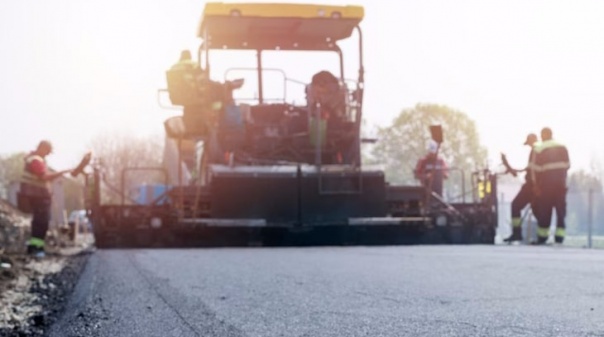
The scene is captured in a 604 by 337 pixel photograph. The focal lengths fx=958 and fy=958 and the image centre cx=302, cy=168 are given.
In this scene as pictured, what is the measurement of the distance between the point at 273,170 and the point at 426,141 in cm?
656

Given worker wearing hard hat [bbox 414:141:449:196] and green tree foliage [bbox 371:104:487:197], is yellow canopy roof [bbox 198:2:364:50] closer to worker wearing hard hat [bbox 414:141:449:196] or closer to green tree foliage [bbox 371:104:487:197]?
worker wearing hard hat [bbox 414:141:449:196]

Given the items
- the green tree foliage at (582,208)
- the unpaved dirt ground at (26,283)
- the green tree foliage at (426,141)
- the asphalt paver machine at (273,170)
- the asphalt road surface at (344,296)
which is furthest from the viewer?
the green tree foliage at (426,141)

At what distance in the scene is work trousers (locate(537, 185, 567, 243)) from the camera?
12.0 m

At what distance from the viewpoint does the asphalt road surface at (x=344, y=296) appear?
4.19 m

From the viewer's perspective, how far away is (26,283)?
9016 millimetres

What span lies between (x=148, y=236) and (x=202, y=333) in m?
7.64

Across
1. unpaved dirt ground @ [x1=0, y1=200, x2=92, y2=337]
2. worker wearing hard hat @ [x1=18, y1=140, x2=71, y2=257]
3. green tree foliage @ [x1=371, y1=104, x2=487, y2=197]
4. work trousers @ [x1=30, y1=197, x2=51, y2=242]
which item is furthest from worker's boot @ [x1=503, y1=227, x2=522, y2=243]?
work trousers @ [x1=30, y1=197, x2=51, y2=242]

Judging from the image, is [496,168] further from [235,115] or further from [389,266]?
[389,266]

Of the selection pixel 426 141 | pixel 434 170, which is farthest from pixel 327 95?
pixel 426 141

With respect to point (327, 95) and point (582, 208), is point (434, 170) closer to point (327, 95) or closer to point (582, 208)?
point (327, 95)

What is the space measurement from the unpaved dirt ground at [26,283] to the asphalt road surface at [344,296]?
204 millimetres

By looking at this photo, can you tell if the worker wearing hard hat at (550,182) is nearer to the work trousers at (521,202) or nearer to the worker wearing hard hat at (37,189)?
the work trousers at (521,202)

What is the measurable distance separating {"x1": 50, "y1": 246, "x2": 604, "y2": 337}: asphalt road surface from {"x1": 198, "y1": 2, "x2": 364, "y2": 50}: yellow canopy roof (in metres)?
3.80

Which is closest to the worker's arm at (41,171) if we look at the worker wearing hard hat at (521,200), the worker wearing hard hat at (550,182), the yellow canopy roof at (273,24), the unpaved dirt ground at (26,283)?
the unpaved dirt ground at (26,283)
